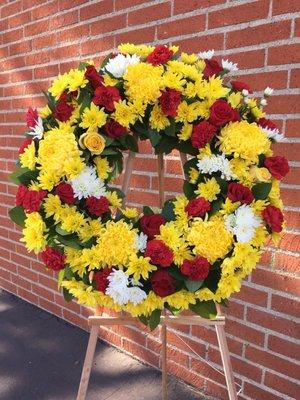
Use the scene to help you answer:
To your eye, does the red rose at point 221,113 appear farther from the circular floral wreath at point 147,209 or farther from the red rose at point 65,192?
the red rose at point 65,192

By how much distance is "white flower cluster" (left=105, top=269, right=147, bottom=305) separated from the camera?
1358mm

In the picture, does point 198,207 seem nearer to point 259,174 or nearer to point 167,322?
point 259,174

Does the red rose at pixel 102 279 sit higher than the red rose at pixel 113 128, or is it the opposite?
the red rose at pixel 113 128

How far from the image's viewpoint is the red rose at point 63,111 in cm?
148

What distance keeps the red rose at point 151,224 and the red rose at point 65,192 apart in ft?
0.78

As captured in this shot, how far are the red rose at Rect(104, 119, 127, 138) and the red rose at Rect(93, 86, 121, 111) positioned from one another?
45 mm

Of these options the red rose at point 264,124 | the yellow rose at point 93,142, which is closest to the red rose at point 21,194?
the yellow rose at point 93,142

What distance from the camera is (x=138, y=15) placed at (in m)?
2.27

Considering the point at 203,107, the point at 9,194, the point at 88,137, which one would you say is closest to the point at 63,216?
the point at 88,137

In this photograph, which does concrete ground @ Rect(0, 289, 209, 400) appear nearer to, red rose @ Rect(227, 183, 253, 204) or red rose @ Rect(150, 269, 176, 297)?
red rose @ Rect(150, 269, 176, 297)

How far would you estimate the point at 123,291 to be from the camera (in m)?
1.35

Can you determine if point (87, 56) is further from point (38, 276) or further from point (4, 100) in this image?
point (38, 276)

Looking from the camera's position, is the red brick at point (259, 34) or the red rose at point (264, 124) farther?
the red brick at point (259, 34)

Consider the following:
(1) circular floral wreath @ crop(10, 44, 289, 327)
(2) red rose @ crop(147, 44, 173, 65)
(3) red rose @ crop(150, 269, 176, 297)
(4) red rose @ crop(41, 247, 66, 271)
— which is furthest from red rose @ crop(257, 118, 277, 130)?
(4) red rose @ crop(41, 247, 66, 271)
